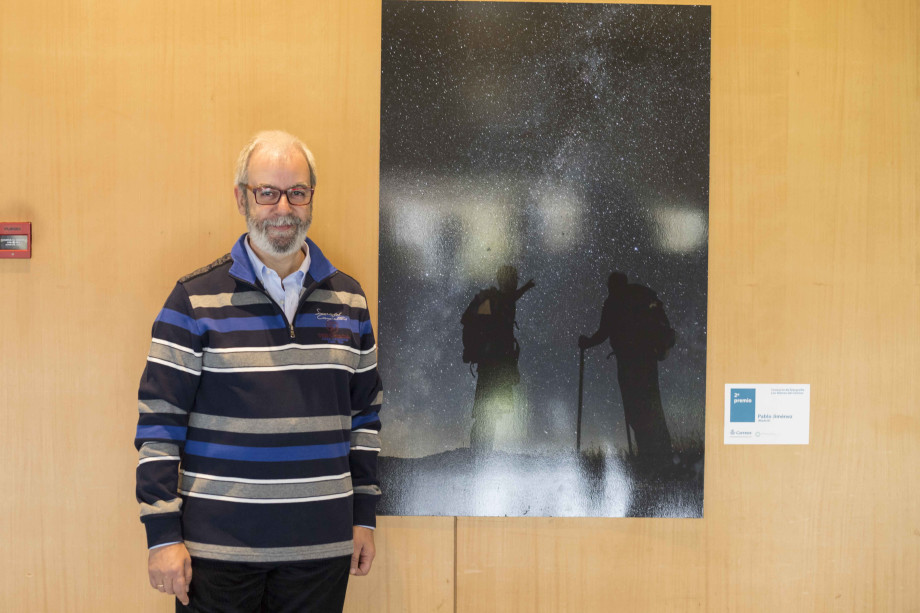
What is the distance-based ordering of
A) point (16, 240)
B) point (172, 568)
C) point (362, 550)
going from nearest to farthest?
point (172, 568), point (362, 550), point (16, 240)

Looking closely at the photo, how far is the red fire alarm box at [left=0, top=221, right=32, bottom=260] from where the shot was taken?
6.36 ft

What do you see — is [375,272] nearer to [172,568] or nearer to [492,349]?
[492,349]

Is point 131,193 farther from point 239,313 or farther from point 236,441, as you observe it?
point 236,441

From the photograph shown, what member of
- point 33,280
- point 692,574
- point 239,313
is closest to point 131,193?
point 33,280

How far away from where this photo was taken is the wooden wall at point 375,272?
1953 millimetres

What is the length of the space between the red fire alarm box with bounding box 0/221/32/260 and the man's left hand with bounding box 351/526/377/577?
1.31m

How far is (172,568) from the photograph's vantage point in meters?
1.45

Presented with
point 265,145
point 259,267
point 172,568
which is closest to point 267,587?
point 172,568

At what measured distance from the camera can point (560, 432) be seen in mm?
2006

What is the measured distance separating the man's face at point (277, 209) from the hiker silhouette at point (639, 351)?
0.97 meters

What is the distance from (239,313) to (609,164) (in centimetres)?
118

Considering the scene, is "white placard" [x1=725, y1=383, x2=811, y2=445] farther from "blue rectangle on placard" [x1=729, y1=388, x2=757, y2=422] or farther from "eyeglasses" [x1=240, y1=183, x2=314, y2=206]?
"eyeglasses" [x1=240, y1=183, x2=314, y2=206]

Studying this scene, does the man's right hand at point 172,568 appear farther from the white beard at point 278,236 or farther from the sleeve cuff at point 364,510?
the white beard at point 278,236

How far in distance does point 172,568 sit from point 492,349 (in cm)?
103
